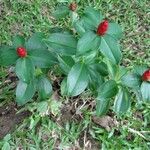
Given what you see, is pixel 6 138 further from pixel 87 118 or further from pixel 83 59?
pixel 83 59

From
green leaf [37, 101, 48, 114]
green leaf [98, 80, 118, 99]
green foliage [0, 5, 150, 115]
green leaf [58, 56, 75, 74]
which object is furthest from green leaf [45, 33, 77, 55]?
green leaf [37, 101, 48, 114]

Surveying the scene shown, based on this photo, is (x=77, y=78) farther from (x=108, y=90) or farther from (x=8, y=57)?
(x=8, y=57)

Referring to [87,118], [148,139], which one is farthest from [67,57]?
[148,139]

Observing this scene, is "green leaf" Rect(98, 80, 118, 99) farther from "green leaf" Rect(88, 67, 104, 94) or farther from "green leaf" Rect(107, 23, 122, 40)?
"green leaf" Rect(107, 23, 122, 40)

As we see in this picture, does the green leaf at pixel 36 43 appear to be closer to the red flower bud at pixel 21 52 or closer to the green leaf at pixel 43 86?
the red flower bud at pixel 21 52

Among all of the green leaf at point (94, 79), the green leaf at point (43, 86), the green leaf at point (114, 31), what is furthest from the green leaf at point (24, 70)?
the green leaf at point (114, 31)
